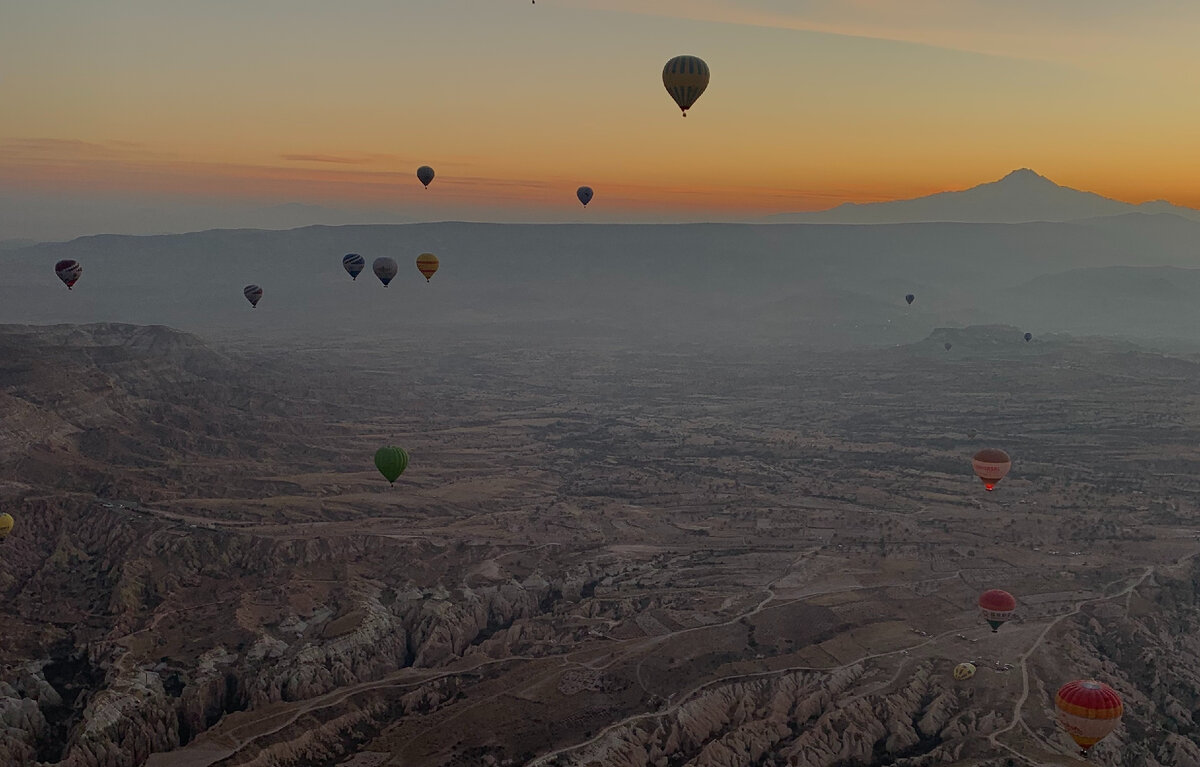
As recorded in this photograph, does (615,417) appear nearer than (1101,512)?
No

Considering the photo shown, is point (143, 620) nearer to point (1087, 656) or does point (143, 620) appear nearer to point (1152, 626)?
point (1087, 656)

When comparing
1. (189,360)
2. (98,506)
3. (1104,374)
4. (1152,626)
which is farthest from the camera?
(1104,374)

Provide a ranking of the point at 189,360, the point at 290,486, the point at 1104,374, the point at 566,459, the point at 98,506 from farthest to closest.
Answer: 1. the point at 1104,374
2. the point at 189,360
3. the point at 566,459
4. the point at 290,486
5. the point at 98,506

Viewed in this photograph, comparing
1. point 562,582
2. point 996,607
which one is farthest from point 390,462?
point 996,607

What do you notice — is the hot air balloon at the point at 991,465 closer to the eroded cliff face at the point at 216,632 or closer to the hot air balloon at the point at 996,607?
the hot air balloon at the point at 996,607

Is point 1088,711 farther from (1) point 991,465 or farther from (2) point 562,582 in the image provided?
(2) point 562,582

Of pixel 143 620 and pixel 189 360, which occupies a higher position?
pixel 189 360

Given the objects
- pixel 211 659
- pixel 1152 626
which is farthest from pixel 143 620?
pixel 1152 626

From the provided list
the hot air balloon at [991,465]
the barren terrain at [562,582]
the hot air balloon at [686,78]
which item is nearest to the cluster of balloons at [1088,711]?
the barren terrain at [562,582]
